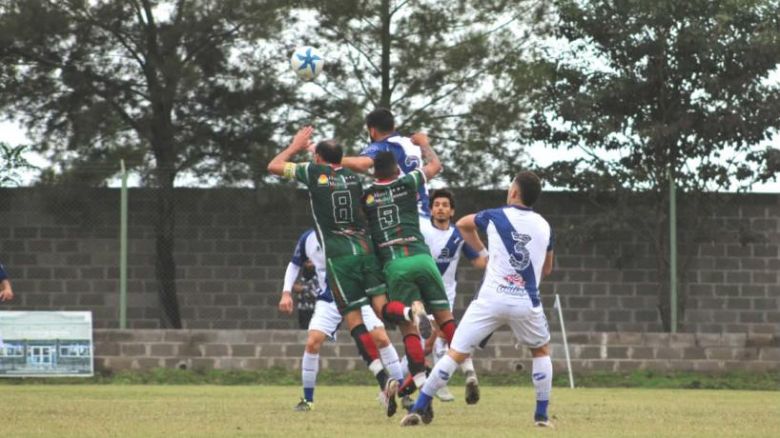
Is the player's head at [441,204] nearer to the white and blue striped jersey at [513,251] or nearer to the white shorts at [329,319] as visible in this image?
the white shorts at [329,319]

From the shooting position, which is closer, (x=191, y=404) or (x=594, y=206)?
(x=191, y=404)

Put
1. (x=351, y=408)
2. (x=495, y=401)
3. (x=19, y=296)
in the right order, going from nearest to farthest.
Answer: (x=351, y=408) < (x=495, y=401) < (x=19, y=296)

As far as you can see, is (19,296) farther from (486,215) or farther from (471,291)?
(486,215)

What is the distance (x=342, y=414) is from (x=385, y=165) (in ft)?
7.74

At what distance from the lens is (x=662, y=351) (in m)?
23.6

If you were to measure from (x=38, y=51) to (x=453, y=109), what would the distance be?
19.8 ft

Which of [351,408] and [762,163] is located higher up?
[762,163]

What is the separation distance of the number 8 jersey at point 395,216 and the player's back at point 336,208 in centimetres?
18

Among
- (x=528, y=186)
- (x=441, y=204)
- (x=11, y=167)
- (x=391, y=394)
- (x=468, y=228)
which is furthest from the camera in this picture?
(x=11, y=167)

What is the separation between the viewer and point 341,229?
13477mm

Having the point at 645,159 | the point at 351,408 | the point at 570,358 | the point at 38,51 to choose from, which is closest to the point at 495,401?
the point at 351,408

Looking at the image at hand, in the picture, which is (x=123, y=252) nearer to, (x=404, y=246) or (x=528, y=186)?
(x=404, y=246)

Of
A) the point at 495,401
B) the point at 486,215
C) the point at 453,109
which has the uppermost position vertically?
the point at 453,109

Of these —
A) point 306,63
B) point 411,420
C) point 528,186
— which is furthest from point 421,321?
point 306,63
